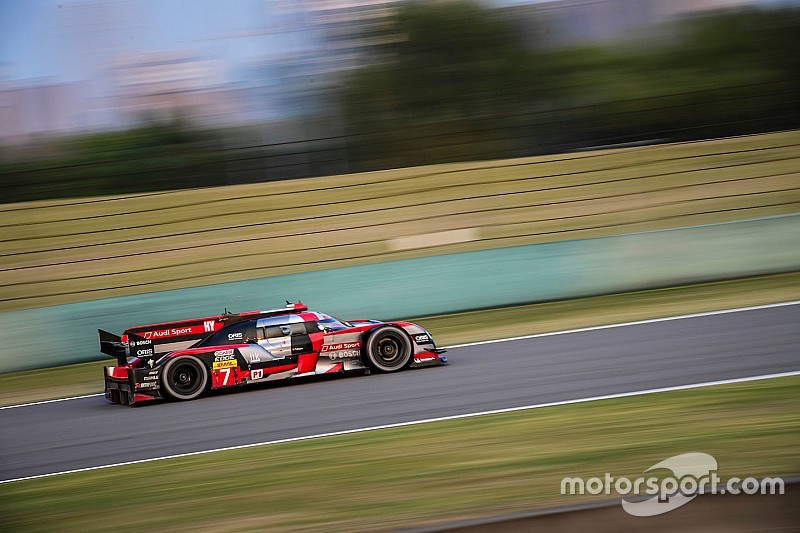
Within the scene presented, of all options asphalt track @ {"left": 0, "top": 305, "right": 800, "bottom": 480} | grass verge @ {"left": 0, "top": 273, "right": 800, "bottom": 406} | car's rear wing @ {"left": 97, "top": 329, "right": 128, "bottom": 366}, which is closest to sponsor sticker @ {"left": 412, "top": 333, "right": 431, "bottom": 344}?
asphalt track @ {"left": 0, "top": 305, "right": 800, "bottom": 480}

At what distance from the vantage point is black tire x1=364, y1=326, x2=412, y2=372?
10.1m

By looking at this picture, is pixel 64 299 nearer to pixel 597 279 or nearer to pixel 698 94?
pixel 597 279

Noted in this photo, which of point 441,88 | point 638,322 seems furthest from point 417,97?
point 638,322

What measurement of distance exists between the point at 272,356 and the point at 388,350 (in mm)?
1393

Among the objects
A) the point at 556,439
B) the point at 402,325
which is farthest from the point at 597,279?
the point at 556,439

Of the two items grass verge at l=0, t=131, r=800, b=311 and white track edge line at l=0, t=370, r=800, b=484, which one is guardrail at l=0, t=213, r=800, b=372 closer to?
grass verge at l=0, t=131, r=800, b=311

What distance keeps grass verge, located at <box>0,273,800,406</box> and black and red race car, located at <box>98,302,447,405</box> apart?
2232mm

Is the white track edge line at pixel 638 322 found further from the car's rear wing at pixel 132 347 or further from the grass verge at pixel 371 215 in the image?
the grass verge at pixel 371 215

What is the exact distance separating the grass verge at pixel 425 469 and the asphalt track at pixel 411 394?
57 centimetres

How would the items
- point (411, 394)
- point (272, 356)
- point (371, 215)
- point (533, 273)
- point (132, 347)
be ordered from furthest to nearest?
point (371, 215) < point (533, 273) < point (132, 347) < point (272, 356) < point (411, 394)

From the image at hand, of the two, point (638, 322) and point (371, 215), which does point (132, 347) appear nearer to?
point (638, 322)

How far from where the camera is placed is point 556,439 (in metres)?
6.52

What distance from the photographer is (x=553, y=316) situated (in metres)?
13.6

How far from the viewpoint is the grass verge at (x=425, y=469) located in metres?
5.36
